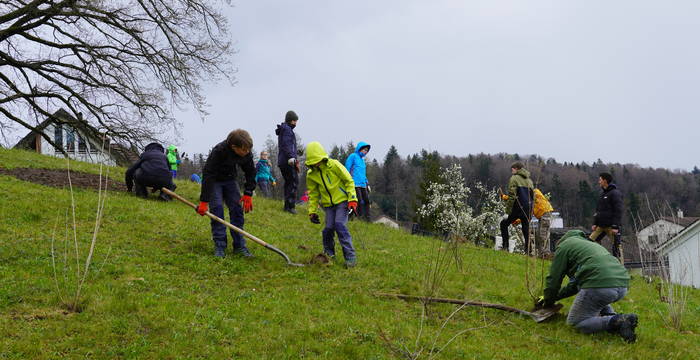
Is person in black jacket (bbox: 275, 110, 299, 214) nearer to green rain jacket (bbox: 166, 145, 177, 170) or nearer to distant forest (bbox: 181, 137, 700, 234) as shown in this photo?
green rain jacket (bbox: 166, 145, 177, 170)

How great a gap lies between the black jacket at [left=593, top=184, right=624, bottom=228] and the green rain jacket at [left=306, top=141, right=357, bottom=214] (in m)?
6.44

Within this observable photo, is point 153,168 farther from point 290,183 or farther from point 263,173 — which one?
point 263,173

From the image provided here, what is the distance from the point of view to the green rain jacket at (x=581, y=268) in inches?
224

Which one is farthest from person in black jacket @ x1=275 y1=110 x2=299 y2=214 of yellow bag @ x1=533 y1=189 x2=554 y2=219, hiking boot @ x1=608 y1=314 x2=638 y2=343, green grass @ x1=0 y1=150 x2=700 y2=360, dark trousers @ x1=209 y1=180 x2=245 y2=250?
hiking boot @ x1=608 y1=314 x2=638 y2=343

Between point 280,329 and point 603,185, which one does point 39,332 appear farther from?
point 603,185

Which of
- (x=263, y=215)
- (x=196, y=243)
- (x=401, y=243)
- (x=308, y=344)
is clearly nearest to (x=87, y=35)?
(x=263, y=215)

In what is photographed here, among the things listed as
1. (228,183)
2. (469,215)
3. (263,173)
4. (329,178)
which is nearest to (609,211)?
(469,215)

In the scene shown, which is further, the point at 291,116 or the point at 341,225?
the point at 291,116

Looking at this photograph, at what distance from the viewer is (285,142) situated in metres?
11.5

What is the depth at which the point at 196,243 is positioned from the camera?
8453mm

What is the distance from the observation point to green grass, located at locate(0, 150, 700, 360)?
4.66 metres

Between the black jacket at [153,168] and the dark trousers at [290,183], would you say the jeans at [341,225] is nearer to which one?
the dark trousers at [290,183]

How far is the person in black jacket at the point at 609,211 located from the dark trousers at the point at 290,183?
689cm

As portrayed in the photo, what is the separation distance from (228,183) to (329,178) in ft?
5.26
